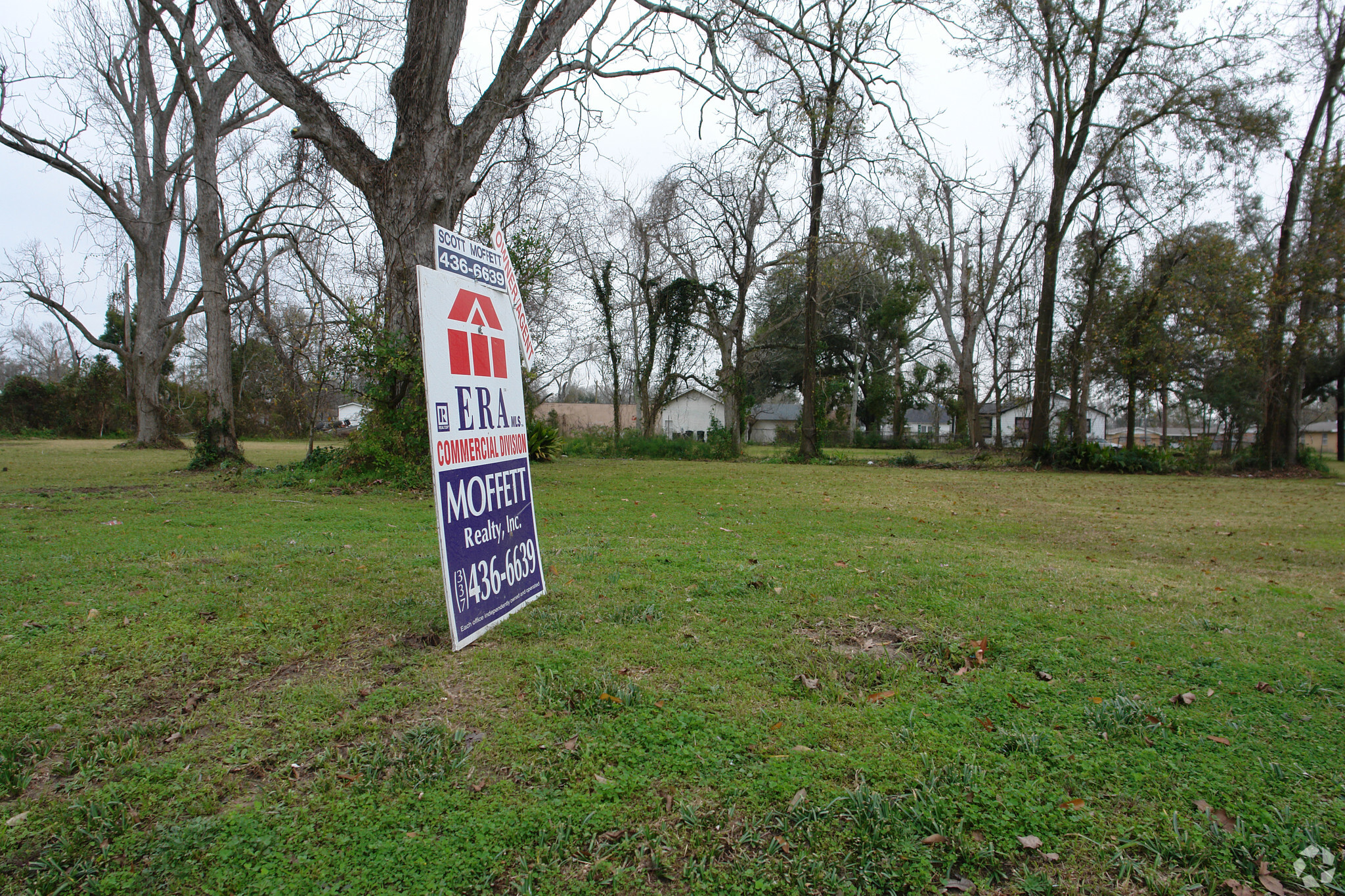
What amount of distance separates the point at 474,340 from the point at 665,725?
2.46 metres

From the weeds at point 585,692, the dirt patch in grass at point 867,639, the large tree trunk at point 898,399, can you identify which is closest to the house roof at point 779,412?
the large tree trunk at point 898,399

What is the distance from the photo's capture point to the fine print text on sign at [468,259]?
382 centimetres

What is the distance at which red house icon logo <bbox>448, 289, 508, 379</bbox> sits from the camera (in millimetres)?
3844

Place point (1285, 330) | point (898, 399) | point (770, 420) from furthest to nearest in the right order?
point (770, 420) → point (898, 399) → point (1285, 330)

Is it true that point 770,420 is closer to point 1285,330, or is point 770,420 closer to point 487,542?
point 1285,330

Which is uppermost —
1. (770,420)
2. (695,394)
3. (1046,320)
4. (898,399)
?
(1046,320)

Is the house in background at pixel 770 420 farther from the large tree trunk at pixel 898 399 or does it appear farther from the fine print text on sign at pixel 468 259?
the fine print text on sign at pixel 468 259

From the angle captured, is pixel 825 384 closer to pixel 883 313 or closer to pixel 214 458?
pixel 883 313

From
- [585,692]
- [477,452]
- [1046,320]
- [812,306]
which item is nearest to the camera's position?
[585,692]

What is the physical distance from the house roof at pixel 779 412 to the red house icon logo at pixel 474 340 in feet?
176

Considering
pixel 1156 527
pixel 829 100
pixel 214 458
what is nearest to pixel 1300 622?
pixel 1156 527

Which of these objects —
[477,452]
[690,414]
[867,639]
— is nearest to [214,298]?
[477,452]

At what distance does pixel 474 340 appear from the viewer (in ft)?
13.3

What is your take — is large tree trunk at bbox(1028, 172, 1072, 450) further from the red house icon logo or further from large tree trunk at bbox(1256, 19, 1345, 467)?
the red house icon logo
